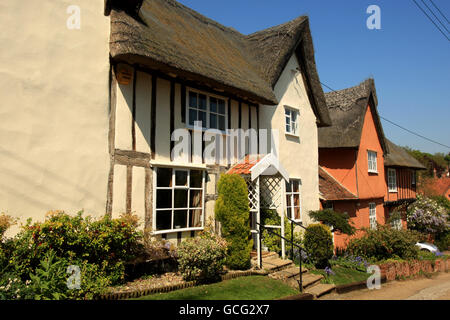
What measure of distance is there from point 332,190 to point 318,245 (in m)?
6.64

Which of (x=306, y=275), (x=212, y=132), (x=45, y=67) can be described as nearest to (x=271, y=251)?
(x=306, y=275)

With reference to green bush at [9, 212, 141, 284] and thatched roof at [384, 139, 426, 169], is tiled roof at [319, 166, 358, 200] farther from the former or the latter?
green bush at [9, 212, 141, 284]

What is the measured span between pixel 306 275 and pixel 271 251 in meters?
1.62

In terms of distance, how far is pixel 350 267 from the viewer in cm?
1186

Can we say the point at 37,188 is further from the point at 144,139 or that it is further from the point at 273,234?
the point at 273,234

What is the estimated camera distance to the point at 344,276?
10500 mm

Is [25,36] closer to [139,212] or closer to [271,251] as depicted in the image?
[139,212]

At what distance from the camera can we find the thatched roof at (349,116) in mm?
17484

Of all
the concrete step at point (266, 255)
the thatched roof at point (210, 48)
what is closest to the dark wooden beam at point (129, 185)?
the thatched roof at point (210, 48)

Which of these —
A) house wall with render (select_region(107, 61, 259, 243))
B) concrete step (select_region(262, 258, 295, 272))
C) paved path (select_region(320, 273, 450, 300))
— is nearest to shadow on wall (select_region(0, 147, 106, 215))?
house wall with render (select_region(107, 61, 259, 243))

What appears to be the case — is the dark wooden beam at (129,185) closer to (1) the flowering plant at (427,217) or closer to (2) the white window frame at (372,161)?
(2) the white window frame at (372,161)

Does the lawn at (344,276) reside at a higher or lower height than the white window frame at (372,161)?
lower

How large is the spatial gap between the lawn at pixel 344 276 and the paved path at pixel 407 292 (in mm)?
504

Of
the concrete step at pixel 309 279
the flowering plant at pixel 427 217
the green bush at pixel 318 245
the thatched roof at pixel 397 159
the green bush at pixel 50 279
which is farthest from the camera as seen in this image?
the thatched roof at pixel 397 159
